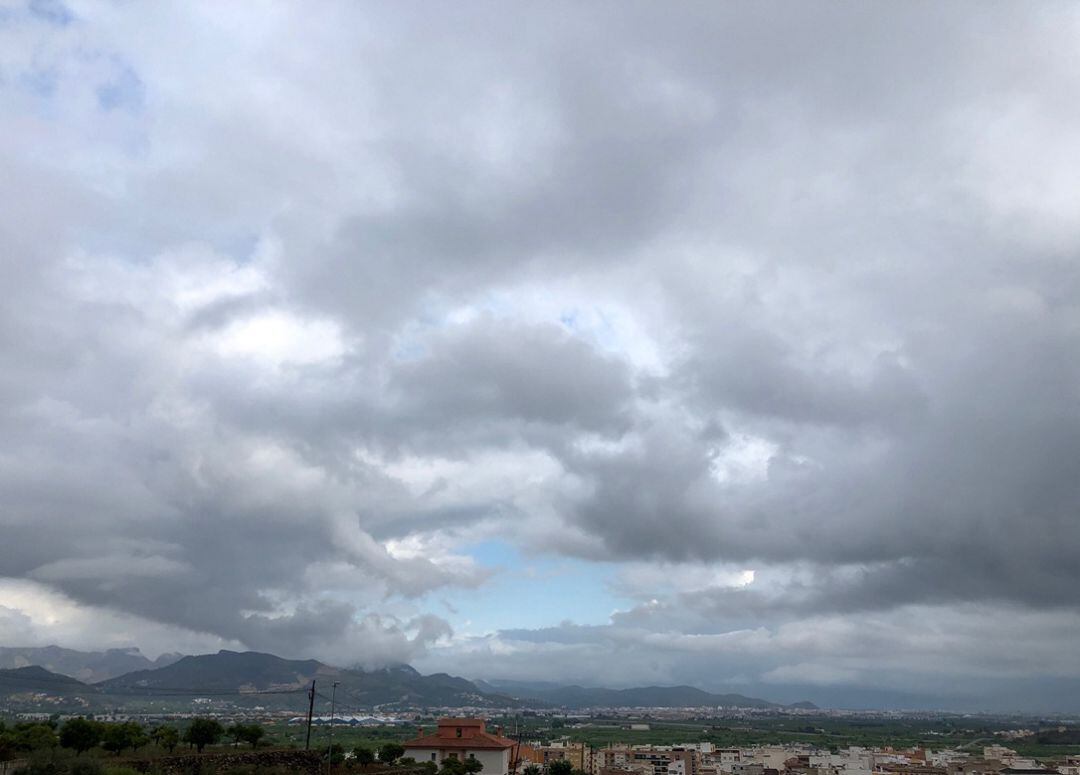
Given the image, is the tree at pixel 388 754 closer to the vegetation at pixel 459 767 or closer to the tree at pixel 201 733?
the vegetation at pixel 459 767

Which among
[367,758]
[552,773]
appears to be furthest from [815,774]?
[367,758]

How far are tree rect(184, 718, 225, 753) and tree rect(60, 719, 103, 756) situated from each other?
4.89 metres

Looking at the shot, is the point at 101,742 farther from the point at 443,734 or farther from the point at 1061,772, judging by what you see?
the point at 1061,772

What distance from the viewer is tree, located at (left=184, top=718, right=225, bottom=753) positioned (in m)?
40.8

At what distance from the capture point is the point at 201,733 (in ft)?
135

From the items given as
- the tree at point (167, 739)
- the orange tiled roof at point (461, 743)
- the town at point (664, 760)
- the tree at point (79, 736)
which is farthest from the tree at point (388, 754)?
the tree at point (79, 736)

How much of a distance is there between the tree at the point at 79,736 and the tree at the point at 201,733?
4.89 m

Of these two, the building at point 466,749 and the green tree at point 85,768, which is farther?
the building at point 466,749

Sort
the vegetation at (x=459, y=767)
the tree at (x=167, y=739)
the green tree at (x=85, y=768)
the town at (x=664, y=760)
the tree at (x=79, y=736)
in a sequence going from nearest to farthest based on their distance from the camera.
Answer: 1. the green tree at (x=85, y=768)
2. the tree at (x=79, y=736)
3. the tree at (x=167, y=739)
4. the vegetation at (x=459, y=767)
5. the town at (x=664, y=760)

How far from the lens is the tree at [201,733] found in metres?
40.8

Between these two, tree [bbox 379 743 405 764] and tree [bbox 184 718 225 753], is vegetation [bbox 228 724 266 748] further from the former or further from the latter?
tree [bbox 379 743 405 764]

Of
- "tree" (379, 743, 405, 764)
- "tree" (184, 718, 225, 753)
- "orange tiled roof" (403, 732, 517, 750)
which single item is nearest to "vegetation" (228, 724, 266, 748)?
"tree" (184, 718, 225, 753)

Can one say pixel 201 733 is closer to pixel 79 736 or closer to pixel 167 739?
pixel 167 739

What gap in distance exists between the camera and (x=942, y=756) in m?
138
